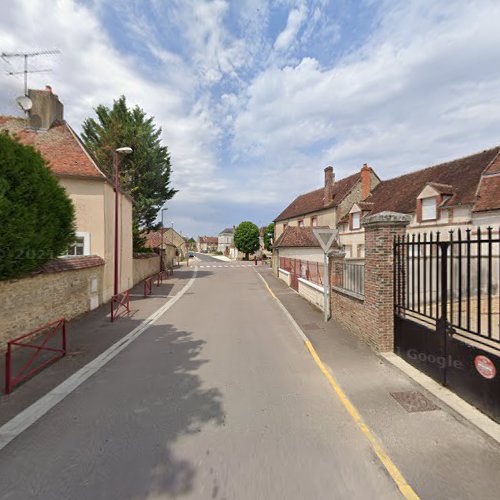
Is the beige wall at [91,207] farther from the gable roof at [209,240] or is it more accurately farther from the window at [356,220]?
the gable roof at [209,240]

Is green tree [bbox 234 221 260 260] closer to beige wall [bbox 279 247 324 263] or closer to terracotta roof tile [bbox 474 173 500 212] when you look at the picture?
beige wall [bbox 279 247 324 263]

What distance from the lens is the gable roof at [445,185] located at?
52.2ft

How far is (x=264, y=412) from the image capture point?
4.04 meters

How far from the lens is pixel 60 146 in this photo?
535 inches

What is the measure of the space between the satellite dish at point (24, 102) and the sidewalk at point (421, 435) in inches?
683

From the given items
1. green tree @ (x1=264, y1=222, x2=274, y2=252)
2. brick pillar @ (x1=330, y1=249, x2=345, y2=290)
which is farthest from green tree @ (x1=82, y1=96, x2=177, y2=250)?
green tree @ (x1=264, y1=222, x2=274, y2=252)

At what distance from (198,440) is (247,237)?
5912 cm

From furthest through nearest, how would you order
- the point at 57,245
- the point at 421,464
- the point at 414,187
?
the point at 414,187 → the point at 57,245 → the point at 421,464

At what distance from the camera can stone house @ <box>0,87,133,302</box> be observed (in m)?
12.6

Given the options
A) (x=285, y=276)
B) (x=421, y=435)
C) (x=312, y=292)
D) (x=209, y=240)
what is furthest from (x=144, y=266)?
(x=209, y=240)

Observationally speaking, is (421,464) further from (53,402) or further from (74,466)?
(53,402)

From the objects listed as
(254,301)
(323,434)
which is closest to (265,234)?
(254,301)

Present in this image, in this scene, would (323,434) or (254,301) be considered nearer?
(323,434)

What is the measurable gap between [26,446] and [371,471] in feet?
13.2
